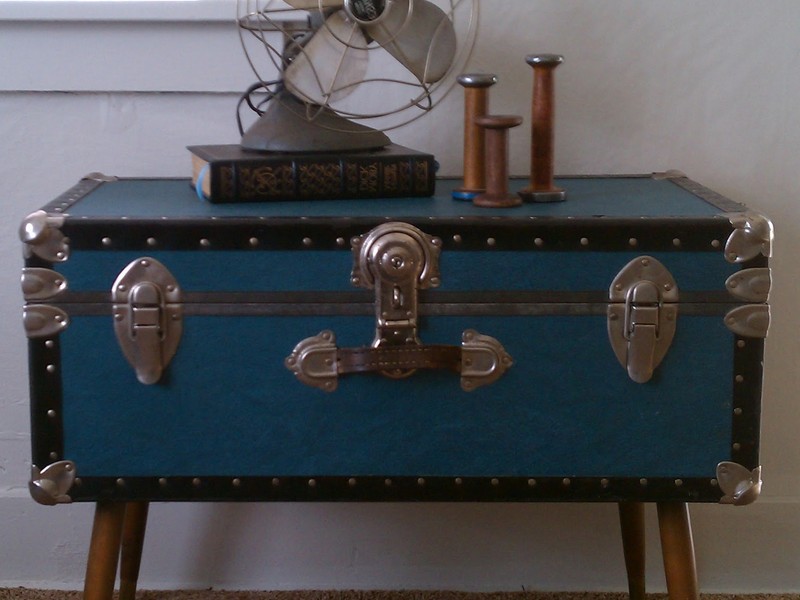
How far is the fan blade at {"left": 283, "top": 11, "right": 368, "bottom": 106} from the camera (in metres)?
1.41

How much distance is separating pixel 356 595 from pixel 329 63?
97 cm

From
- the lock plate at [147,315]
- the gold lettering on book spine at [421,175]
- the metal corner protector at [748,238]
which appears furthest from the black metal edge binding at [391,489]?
the gold lettering on book spine at [421,175]

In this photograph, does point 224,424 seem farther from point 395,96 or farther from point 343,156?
point 395,96

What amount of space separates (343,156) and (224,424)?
40cm

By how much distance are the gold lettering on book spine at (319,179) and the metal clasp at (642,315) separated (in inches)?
15.8

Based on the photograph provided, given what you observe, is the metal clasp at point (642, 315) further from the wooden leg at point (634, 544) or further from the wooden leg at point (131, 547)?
the wooden leg at point (131, 547)

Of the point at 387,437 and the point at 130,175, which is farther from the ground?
the point at 130,175

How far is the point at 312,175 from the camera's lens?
1357 mm

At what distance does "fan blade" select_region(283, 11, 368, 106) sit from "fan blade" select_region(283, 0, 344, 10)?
0.07 ft

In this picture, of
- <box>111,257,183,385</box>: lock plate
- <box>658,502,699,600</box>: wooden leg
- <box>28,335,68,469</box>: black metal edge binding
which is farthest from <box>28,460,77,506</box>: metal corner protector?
<box>658,502,699,600</box>: wooden leg

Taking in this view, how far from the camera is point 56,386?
1288 mm

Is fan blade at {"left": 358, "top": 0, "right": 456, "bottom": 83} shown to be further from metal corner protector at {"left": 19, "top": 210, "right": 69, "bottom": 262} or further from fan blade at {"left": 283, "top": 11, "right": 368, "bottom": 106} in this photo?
metal corner protector at {"left": 19, "top": 210, "right": 69, "bottom": 262}

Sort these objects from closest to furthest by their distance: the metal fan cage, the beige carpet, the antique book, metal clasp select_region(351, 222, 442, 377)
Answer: metal clasp select_region(351, 222, 442, 377) < the antique book < the metal fan cage < the beige carpet

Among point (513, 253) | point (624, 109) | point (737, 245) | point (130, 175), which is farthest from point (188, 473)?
point (624, 109)
